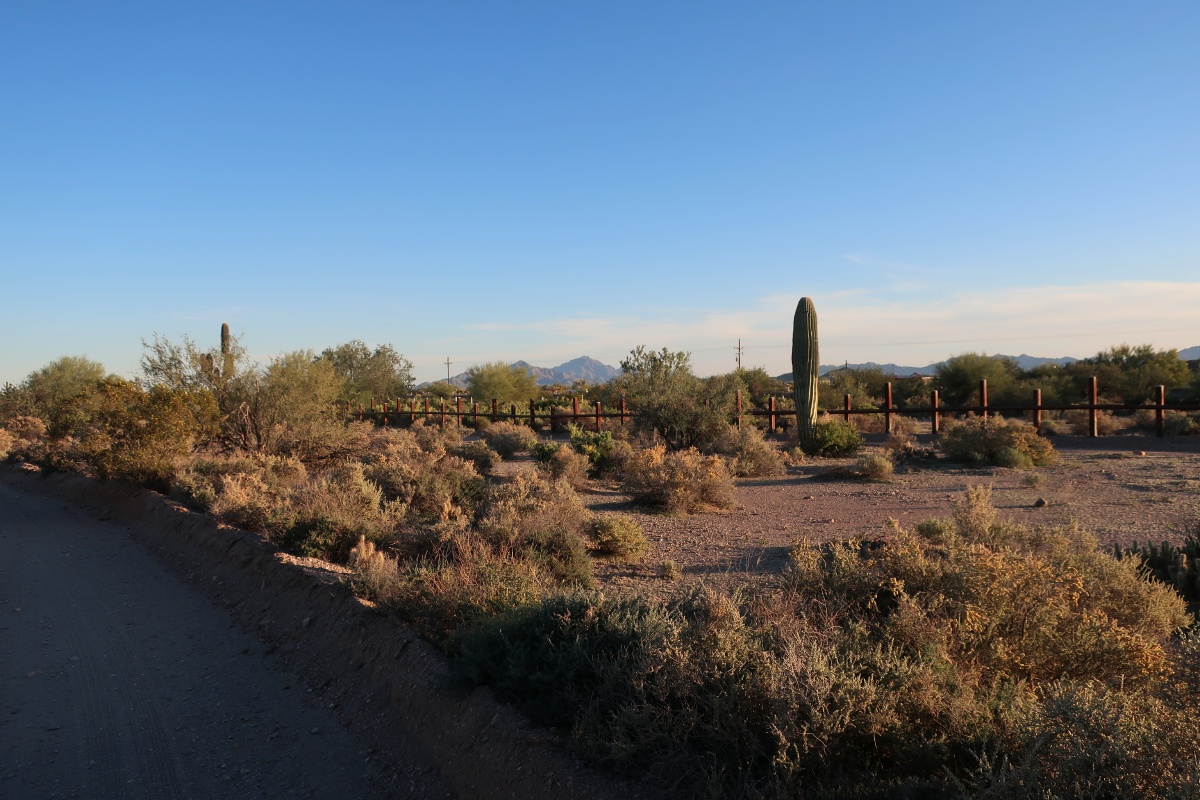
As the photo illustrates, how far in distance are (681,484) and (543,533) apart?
5.65m

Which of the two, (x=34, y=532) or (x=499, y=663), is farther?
(x=34, y=532)

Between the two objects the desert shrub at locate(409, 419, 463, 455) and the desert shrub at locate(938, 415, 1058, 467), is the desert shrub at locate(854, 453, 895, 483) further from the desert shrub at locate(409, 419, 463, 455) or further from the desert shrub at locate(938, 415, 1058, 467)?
the desert shrub at locate(409, 419, 463, 455)

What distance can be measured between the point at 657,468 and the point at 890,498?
4565mm

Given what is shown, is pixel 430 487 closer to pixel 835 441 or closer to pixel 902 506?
pixel 902 506

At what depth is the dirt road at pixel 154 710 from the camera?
518 centimetres

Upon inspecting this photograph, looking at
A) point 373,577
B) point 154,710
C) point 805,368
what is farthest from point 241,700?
point 805,368

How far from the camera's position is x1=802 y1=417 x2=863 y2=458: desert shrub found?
2281 cm

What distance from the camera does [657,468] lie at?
15.2 m

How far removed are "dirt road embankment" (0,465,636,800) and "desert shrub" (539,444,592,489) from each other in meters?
7.80

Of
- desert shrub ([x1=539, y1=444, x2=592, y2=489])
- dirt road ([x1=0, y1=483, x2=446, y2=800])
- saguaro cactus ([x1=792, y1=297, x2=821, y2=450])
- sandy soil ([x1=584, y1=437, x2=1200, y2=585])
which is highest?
saguaro cactus ([x1=792, y1=297, x2=821, y2=450])

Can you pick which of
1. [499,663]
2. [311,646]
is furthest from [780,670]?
[311,646]

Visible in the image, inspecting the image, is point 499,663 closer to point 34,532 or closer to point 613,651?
point 613,651

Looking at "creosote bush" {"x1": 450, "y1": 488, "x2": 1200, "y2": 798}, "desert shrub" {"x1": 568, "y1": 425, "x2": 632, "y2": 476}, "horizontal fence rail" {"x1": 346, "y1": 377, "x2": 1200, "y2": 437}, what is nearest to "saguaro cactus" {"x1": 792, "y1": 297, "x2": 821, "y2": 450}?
"horizontal fence rail" {"x1": 346, "y1": 377, "x2": 1200, "y2": 437}

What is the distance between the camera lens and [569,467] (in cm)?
1783
